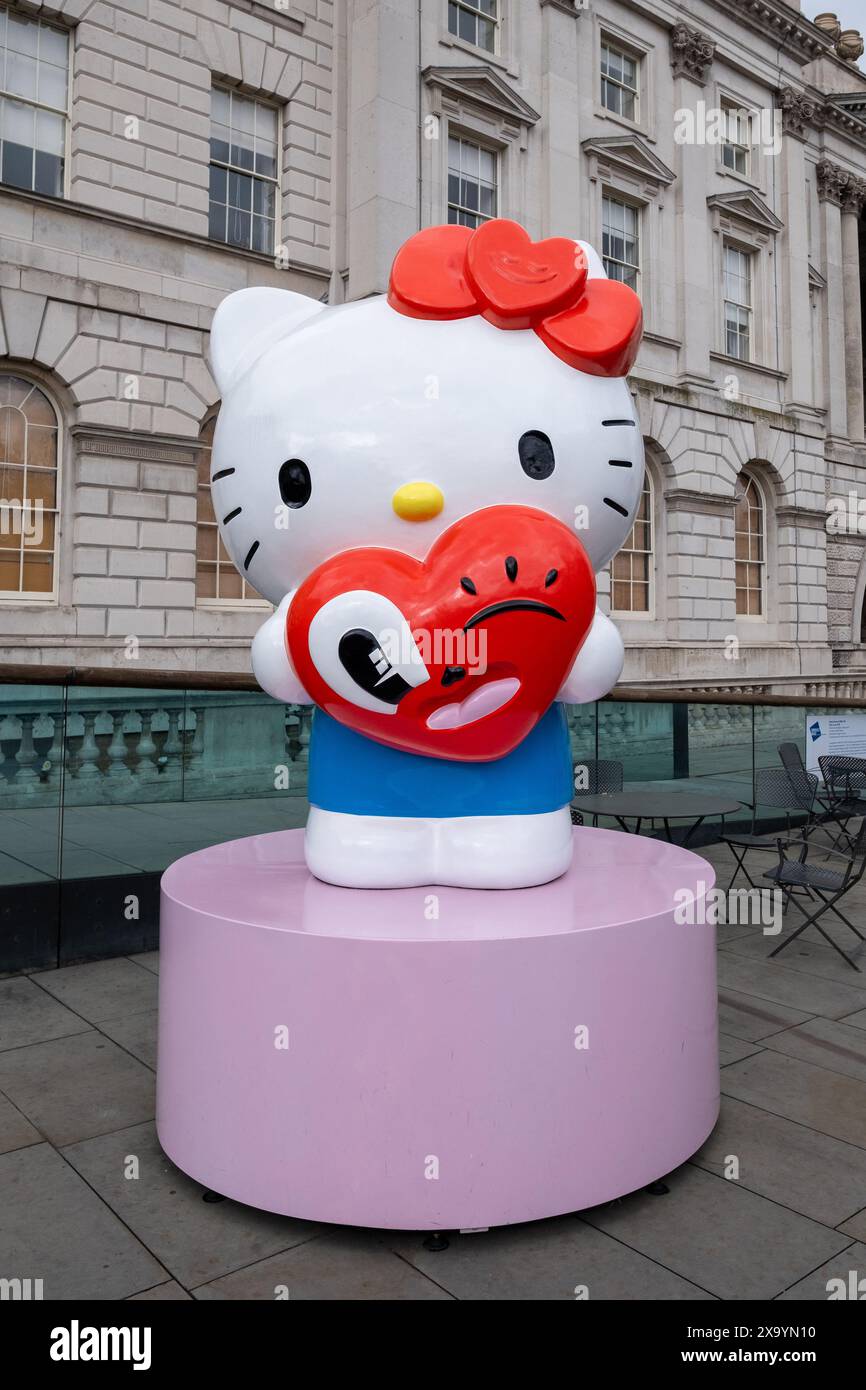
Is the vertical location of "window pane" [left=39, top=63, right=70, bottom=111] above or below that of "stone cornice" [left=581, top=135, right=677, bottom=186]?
below

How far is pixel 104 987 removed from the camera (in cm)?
523

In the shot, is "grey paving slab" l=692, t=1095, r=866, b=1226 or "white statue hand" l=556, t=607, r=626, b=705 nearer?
"grey paving slab" l=692, t=1095, r=866, b=1226

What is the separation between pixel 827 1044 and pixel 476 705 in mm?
2614

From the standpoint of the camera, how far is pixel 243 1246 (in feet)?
9.50

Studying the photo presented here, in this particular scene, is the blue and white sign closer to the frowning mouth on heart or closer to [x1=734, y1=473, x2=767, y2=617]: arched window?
the frowning mouth on heart

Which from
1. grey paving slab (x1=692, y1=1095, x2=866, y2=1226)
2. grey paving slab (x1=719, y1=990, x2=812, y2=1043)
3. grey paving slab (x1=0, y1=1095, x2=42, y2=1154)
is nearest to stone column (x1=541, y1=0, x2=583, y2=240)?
grey paving slab (x1=719, y1=990, x2=812, y2=1043)

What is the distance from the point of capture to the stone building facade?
1244 centimetres

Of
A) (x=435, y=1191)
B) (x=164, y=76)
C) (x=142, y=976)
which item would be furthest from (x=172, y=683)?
(x=164, y=76)

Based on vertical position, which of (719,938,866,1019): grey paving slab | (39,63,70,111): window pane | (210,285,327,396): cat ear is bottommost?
(719,938,866,1019): grey paving slab

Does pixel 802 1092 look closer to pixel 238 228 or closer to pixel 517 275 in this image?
pixel 517 275

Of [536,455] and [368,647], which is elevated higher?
[536,455]

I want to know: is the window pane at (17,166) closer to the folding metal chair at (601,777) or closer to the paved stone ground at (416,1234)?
the folding metal chair at (601,777)

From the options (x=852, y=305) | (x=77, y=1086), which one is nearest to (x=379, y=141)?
(x=77, y=1086)

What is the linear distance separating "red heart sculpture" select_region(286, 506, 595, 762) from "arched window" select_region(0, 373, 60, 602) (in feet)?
33.2
